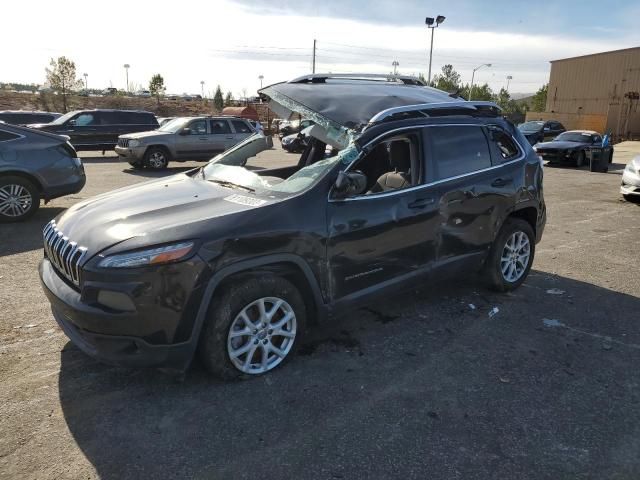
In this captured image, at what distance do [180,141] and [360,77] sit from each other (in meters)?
11.8

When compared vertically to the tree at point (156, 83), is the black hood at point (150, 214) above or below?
below

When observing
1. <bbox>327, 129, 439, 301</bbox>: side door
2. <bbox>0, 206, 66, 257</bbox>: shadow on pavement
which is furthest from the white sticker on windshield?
<bbox>0, 206, 66, 257</bbox>: shadow on pavement

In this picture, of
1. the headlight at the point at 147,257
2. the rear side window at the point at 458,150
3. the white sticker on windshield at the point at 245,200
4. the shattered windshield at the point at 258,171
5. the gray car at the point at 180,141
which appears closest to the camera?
the headlight at the point at 147,257

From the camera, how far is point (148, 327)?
114 inches

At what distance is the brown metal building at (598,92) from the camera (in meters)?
39.5

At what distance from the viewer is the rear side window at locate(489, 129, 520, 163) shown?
4.88m

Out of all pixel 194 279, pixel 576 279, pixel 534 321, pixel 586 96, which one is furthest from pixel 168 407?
pixel 586 96

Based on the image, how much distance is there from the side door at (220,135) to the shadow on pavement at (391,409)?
13.0 m

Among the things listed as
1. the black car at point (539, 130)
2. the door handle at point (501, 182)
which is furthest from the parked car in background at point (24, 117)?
the black car at point (539, 130)

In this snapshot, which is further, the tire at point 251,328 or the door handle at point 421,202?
the door handle at point 421,202

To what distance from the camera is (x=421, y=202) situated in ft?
13.4

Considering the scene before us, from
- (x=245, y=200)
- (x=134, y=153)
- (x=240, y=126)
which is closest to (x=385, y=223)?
(x=245, y=200)

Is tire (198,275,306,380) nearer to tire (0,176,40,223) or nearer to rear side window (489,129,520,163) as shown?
rear side window (489,129,520,163)

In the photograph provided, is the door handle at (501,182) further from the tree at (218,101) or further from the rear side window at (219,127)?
the tree at (218,101)
